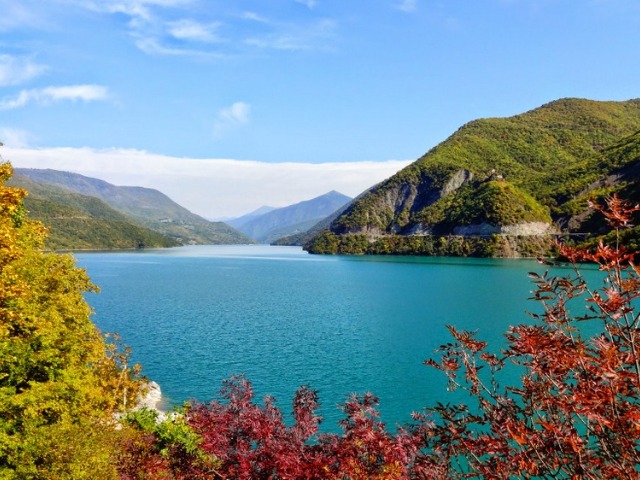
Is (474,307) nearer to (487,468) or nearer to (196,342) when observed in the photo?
Result: (196,342)

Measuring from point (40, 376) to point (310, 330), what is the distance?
134 feet

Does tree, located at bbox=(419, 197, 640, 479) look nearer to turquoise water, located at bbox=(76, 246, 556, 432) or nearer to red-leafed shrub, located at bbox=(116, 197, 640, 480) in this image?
red-leafed shrub, located at bbox=(116, 197, 640, 480)

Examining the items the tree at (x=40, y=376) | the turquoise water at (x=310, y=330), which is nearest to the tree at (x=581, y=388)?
the tree at (x=40, y=376)

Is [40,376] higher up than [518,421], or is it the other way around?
[518,421]

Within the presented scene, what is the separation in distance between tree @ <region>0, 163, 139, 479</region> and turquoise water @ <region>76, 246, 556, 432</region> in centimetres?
1434

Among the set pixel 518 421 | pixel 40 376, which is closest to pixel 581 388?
pixel 518 421

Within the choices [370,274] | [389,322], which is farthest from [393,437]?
[370,274]

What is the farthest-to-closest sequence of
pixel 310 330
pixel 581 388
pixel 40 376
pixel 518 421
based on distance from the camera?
pixel 310 330 < pixel 40 376 < pixel 518 421 < pixel 581 388

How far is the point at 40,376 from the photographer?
57.7 ft

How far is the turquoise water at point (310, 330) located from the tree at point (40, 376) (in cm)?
1434

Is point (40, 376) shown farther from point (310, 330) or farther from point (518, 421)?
point (310, 330)

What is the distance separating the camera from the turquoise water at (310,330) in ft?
117

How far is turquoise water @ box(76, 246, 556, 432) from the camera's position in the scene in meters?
35.6

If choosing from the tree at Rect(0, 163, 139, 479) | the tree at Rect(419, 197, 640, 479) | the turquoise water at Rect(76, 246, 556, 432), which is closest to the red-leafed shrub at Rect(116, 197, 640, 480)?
the tree at Rect(419, 197, 640, 479)
